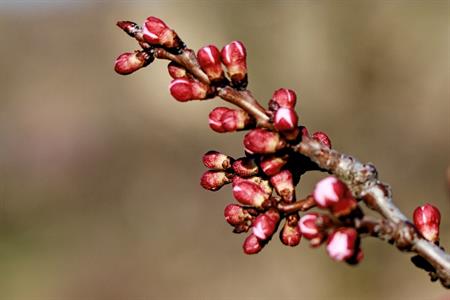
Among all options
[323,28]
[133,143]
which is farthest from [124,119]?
[323,28]

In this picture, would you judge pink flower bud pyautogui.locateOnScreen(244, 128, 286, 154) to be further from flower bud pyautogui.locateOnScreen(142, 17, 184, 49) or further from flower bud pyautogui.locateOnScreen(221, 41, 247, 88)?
flower bud pyautogui.locateOnScreen(142, 17, 184, 49)

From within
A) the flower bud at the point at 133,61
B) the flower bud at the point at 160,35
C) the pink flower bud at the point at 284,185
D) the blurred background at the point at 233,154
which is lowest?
the pink flower bud at the point at 284,185

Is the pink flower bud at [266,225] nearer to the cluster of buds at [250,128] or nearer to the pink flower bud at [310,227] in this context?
the cluster of buds at [250,128]

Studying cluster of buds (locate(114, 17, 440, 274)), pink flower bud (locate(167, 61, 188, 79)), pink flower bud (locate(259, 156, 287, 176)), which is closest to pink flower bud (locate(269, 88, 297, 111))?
cluster of buds (locate(114, 17, 440, 274))

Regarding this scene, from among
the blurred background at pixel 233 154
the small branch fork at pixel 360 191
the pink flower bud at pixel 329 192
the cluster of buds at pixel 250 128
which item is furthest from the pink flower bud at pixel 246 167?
the blurred background at pixel 233 154

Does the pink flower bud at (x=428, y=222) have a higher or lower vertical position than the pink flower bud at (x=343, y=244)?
higher

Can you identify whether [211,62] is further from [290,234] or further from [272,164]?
[290,234]
